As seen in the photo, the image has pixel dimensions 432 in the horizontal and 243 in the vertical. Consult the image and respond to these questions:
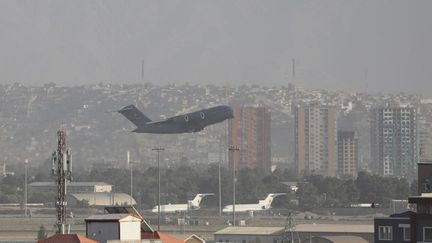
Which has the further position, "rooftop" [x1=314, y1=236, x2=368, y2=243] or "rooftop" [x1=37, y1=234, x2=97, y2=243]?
"rooftop" [x1=314, y1=236, x2=368, y2=243]

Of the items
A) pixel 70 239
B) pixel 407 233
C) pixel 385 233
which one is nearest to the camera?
pixel 70 239

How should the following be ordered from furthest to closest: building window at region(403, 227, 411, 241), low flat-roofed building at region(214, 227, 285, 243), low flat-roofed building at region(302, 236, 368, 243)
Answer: low flat-roofed building at region(214, 227, 285, 243) < low flat-roofed building at region(302, 236, 368, 243) < building window at region(403, 227, 411, 241)

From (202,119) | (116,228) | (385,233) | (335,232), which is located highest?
(202,119)

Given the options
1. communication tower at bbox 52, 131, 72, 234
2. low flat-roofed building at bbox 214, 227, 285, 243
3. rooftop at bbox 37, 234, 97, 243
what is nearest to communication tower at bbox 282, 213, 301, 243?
low flat-roofed building at bbox 214, 227, 285, 243

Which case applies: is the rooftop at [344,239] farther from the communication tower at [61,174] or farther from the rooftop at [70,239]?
the rooftop at [70,239]

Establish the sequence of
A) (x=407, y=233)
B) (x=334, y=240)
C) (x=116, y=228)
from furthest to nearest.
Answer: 1. (x=334, y=240)
2. (x=407, y=233)
3. (x=116, y=228)

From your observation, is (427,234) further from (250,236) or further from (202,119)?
(202,119)

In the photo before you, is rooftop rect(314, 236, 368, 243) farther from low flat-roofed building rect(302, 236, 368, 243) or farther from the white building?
the white building

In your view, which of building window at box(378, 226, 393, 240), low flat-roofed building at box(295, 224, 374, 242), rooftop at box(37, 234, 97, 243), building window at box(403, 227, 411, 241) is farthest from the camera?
low flat-roofed building at box(295, 224, 374, 242)

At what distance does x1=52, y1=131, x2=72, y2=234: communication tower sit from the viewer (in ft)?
186

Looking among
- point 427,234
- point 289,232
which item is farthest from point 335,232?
point 427,234

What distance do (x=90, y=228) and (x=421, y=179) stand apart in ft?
30.2

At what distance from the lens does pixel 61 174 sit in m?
57.2

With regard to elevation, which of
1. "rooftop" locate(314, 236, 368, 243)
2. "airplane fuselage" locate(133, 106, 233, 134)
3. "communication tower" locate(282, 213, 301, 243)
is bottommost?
"rooftop" locate(314, 236, 368, 243)
